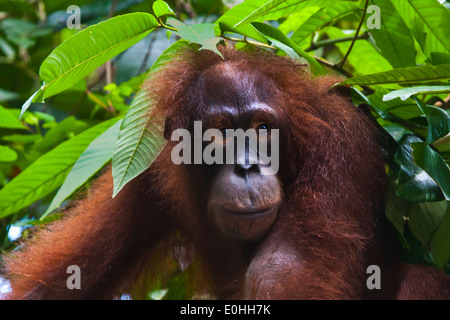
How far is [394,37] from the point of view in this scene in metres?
2.44

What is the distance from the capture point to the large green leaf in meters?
2.00

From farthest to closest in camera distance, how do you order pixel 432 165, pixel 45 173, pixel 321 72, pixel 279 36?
pixel 45 173
pixel 321 72
pixel 279 36
pixel 432 165

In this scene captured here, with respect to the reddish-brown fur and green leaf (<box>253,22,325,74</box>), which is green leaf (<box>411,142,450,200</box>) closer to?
the reddish-brown fur

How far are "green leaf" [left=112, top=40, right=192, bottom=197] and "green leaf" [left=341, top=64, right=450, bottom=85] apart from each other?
2.48 ft

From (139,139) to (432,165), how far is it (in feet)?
3.48

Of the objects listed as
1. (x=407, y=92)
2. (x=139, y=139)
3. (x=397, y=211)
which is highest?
(x=407, y=92)

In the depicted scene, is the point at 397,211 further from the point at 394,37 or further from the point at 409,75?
the point at 394,37

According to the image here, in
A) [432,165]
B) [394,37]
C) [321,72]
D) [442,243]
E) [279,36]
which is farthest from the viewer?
[394,37]

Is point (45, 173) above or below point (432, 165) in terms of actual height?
below

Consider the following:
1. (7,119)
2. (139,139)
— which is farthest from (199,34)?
(7,119)

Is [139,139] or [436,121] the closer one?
[436,121]

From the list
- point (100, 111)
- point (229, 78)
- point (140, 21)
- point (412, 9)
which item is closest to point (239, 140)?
point (229, 78)

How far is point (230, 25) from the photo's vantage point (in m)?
2.11

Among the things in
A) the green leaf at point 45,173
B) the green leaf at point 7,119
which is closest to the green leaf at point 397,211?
the green leaf at point 45,173
